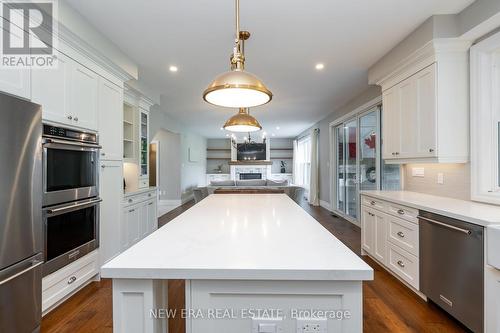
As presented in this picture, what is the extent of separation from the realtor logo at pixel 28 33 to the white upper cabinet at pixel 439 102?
3.29 metres

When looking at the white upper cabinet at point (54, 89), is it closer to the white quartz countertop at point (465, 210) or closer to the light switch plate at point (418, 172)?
the white quartz countertop at point (465, 210)

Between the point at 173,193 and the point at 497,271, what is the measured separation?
7.42m

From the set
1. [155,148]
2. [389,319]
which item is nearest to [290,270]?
[389,319]

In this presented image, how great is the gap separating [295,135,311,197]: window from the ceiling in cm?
507

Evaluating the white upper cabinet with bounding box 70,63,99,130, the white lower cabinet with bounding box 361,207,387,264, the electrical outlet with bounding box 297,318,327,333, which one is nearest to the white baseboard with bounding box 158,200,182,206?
the white upper cabinet with bounding box 70,63,99,130

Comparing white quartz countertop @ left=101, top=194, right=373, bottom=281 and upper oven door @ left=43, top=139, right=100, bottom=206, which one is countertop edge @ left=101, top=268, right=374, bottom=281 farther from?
upper oven door @ left=43, top=139, right=100, bottom=206

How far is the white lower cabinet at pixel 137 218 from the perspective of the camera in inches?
126

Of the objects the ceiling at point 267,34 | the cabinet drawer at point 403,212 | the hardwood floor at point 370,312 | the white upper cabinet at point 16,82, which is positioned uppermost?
the ceiling at point 267,34

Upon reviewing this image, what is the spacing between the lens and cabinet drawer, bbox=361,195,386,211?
2.85 meters

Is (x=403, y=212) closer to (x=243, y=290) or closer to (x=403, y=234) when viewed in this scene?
(x=403, y=234)

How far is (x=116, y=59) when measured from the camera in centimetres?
292

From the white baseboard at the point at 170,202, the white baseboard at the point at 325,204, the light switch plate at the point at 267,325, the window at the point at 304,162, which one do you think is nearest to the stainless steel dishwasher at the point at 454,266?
the light switch plate at the point at 267,325

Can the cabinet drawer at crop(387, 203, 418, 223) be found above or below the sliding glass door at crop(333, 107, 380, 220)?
below

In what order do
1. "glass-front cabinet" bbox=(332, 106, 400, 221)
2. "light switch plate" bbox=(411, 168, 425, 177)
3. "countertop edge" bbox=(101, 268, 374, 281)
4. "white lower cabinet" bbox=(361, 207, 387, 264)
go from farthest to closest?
1. "glass-front cabinet" bbox=(332, 106, 400, 221)
2. "light switch plate" bbox=(411, 168, 425, 177)
3. "white lower cabinet" bbox=(361, 207, 387, 264)
4. "countertop edge" bbox=(101, 268, 374, 281)
